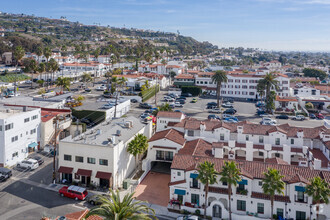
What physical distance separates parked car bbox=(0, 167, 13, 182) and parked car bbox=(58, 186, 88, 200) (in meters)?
9.79

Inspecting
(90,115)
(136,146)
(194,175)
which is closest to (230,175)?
(194,175)

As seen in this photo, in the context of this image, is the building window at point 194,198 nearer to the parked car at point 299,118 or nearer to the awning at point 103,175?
the awning at point 103,175

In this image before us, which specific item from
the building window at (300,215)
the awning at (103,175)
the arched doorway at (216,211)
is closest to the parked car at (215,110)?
the awning at (103,175)

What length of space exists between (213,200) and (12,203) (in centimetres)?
2399

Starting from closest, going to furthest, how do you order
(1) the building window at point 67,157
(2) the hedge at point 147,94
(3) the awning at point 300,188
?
(3) the awning at point 300,188 < (1) the building window at point 67,157 < (2) the hedge at point 147,94

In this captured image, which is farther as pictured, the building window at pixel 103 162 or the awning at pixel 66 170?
the awning at pixel 66 170

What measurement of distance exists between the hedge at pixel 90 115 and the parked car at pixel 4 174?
80.8ft

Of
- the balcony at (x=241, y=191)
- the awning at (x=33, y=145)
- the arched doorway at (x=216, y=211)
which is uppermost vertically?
the awning at (x=33, y=145)

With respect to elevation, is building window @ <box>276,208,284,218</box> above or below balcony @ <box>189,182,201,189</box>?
below

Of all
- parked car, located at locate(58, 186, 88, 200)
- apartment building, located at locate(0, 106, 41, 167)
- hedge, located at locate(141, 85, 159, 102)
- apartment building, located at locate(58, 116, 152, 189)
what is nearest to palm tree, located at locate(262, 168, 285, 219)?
apartment building, located at locate(58, 116, 152, 189)

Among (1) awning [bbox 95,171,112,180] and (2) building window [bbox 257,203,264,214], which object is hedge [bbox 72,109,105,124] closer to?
(1) awning [bbox 95,171,112,180]

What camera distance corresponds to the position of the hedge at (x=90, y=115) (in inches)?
2506

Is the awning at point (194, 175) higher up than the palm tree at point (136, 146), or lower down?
lower down

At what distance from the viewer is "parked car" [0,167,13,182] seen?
127 ft
